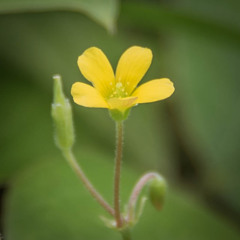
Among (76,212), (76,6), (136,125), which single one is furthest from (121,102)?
(136,125)

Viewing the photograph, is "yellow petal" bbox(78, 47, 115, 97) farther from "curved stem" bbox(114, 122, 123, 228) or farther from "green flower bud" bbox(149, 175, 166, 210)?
"green flower bud" bbox(149, 175, 166, 210)

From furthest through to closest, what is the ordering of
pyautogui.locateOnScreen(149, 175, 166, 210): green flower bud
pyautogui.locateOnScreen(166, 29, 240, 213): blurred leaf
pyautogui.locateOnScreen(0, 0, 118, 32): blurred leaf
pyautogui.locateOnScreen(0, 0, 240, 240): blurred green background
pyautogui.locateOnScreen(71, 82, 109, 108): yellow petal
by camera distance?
1. pyautogui.locateOnScreen(166, 29, 240, 213): blurred leaf
2. pyautogui.locateOnScreen(0, 0, 240, 240): blurred green background
3. pyautogui.locateOnScreen(0, 0, 118, 32): blurred leaf
4. pyautogui.locateOnScreen(149, 175, 166, 210): green flower bud
5. pyautogui.locateOnScreen(71, 82, 109, 108): yellow petal

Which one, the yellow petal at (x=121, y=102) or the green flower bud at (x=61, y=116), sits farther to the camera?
the green flower bud at (x=61, y=116)

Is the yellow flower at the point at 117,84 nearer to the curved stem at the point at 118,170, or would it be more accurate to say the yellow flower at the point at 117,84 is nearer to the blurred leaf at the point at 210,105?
the curved stem at the point at 118,170

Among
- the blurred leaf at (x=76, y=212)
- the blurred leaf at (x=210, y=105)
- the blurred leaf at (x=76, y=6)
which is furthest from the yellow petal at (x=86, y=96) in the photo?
the blurred leaf at (x=210, y=105)

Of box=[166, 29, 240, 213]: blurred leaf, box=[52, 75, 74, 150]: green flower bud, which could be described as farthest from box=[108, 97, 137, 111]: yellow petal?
box=[166, 29, 240, 213]: blurred leaf
